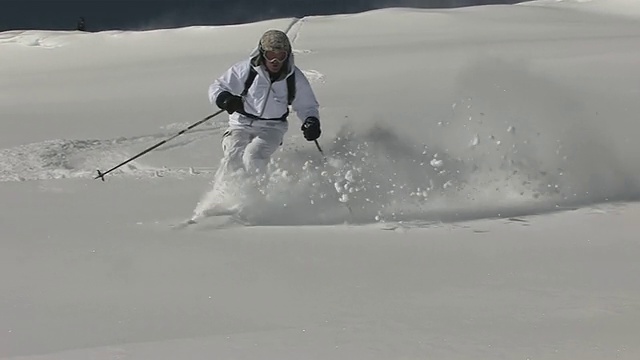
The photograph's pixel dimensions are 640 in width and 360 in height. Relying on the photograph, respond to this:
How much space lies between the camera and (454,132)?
6.24 metres

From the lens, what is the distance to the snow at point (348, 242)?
2.97 m

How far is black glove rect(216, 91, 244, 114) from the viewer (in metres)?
5.20

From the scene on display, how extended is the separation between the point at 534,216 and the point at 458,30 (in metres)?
14.0

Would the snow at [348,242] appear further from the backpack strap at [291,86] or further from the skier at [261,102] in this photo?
the backpack strap at [291,86]

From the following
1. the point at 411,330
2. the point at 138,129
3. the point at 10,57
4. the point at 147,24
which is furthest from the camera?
the point at 147,24

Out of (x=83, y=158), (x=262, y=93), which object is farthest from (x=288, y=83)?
(x=83, y=158)

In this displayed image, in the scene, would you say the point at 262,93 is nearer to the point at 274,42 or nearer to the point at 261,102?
the point at 261,102

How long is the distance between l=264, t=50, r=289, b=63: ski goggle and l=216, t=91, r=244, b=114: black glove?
0.32 m

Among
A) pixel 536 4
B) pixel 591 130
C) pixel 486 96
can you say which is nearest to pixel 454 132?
pixel 486 96

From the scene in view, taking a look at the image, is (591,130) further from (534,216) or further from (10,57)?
(10,57)

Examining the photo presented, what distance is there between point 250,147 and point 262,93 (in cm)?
37

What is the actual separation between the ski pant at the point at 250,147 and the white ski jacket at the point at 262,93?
4 centimetres

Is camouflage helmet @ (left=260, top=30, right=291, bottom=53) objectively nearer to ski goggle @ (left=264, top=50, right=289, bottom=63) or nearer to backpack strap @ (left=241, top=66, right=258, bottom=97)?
ski goggle @ (left=264, top=50, right=289, bottom=63)

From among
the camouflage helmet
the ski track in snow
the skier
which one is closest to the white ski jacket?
the skier
